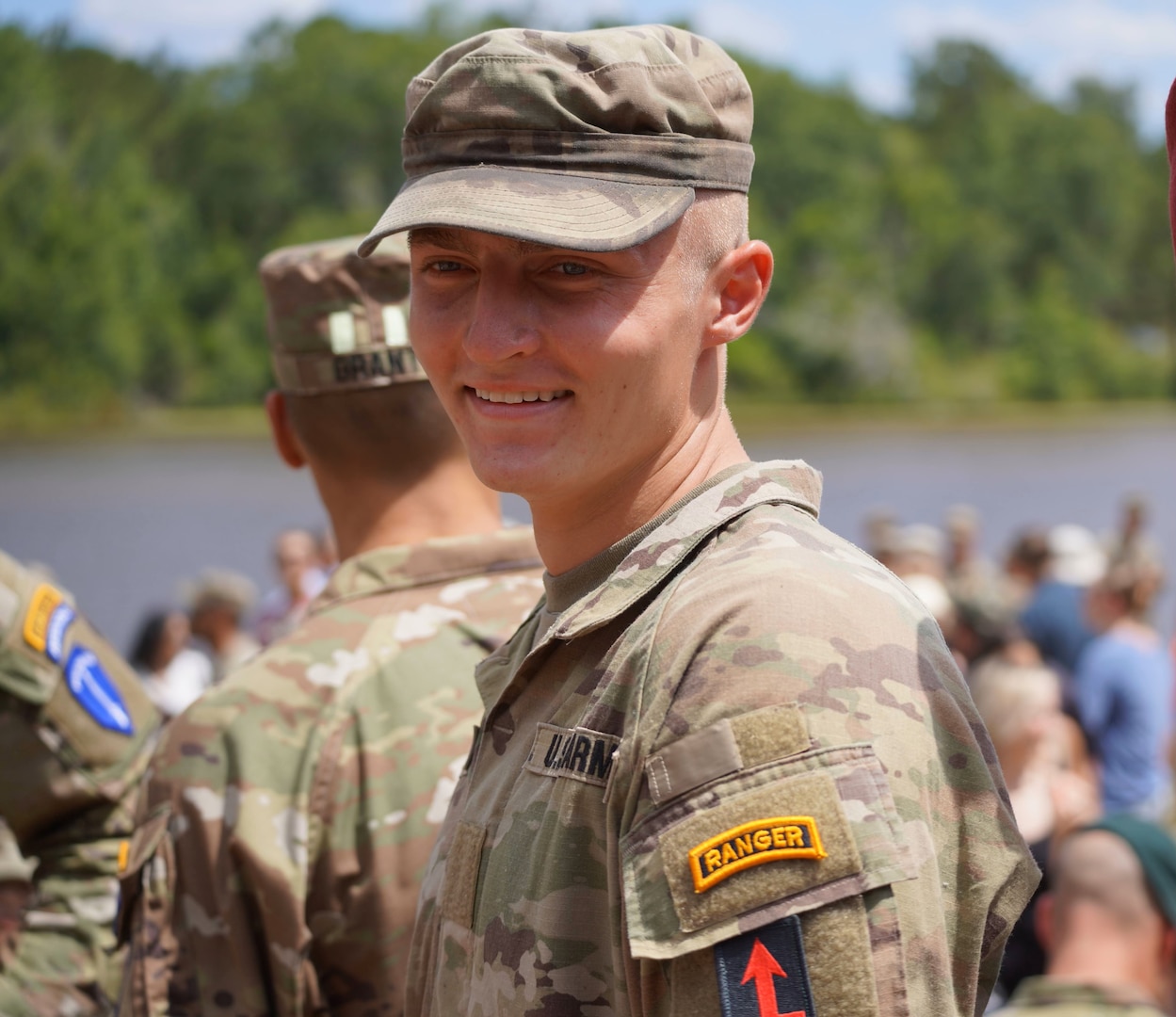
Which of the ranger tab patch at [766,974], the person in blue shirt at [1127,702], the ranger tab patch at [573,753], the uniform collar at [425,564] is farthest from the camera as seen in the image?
the person in blue shirt at [1127,702]

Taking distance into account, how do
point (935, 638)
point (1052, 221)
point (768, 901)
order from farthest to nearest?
point (1052, 221) < point (935, 638) < point (768, 901)

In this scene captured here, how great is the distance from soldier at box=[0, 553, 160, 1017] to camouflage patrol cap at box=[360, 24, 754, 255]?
1540mm

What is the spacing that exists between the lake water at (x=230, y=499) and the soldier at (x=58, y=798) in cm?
1096

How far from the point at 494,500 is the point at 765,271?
1019mm

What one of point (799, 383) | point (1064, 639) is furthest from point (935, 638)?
point (799, 383)

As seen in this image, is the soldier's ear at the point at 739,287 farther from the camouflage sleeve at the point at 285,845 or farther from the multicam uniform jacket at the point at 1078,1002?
the multicam uniform jacket at the point at 1078,1002

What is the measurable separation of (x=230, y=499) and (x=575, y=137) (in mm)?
26200

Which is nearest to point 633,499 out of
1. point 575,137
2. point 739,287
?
point 739,287

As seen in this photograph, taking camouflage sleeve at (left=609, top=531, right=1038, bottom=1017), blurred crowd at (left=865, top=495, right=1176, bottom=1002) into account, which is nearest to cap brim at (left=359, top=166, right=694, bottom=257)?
camouflage sleeve at (left=609, top=531, right=1038, bottom=1017)

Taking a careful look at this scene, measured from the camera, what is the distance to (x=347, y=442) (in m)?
2.66

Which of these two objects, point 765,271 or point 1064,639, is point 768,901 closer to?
point 765,271

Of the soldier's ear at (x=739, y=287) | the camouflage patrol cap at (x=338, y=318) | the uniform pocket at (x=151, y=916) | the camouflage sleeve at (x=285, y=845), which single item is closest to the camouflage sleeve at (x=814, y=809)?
the soldier's ear at (x=739, y=287)

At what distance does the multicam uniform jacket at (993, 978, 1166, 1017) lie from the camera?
10.3ft

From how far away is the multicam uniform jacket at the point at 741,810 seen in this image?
131 cm
